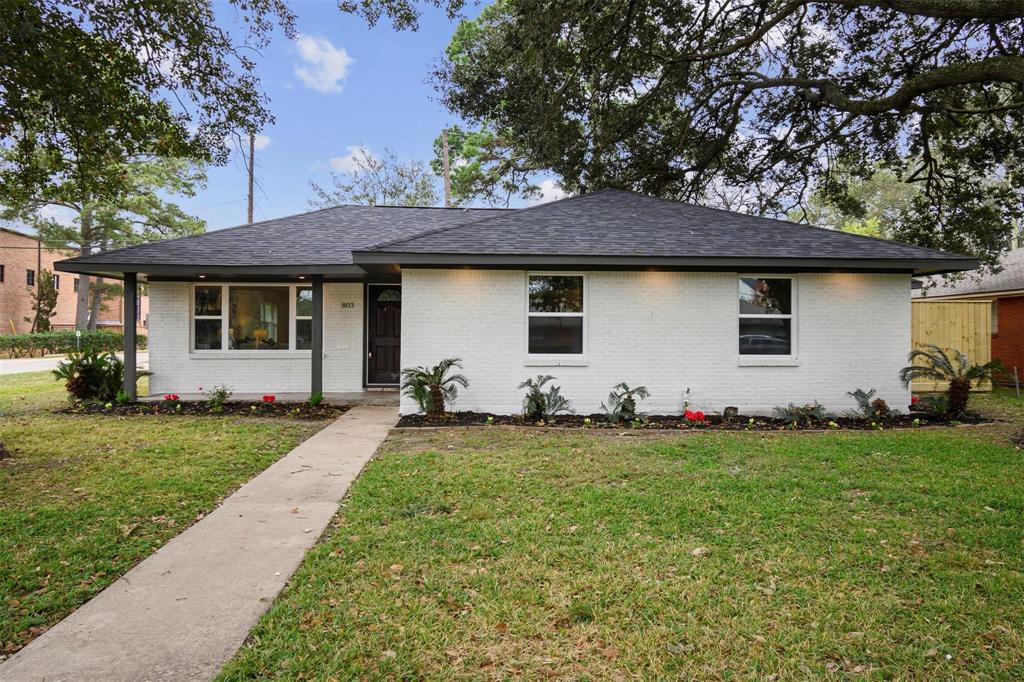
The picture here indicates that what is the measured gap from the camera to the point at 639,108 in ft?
39.4

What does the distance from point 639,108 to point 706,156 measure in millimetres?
2848

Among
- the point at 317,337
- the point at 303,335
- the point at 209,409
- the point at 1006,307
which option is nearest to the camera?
the point at 209,409

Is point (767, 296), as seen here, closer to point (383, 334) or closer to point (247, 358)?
point (383, 334)

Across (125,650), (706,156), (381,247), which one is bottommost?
(125,650)

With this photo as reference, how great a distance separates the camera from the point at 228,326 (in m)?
11.2

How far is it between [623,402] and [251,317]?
8128mm

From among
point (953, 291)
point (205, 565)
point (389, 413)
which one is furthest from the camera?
point (953, 291)

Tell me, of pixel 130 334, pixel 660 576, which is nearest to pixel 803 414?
pixel 660 576

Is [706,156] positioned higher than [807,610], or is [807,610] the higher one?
[706,156]

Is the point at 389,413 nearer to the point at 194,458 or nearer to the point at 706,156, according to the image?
the point at 194,458

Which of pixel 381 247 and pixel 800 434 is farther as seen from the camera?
pixel 381 247

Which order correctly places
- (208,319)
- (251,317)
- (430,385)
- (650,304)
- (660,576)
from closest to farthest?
(660,576), (430,385), (650,304), (208,319), (251,317)

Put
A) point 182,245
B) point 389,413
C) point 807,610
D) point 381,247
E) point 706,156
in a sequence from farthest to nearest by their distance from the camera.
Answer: point 706,156, point 182,245, point 389,413, point 381,247, point 807,610

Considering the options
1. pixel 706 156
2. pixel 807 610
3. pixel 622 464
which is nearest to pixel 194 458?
pixel 622 464
